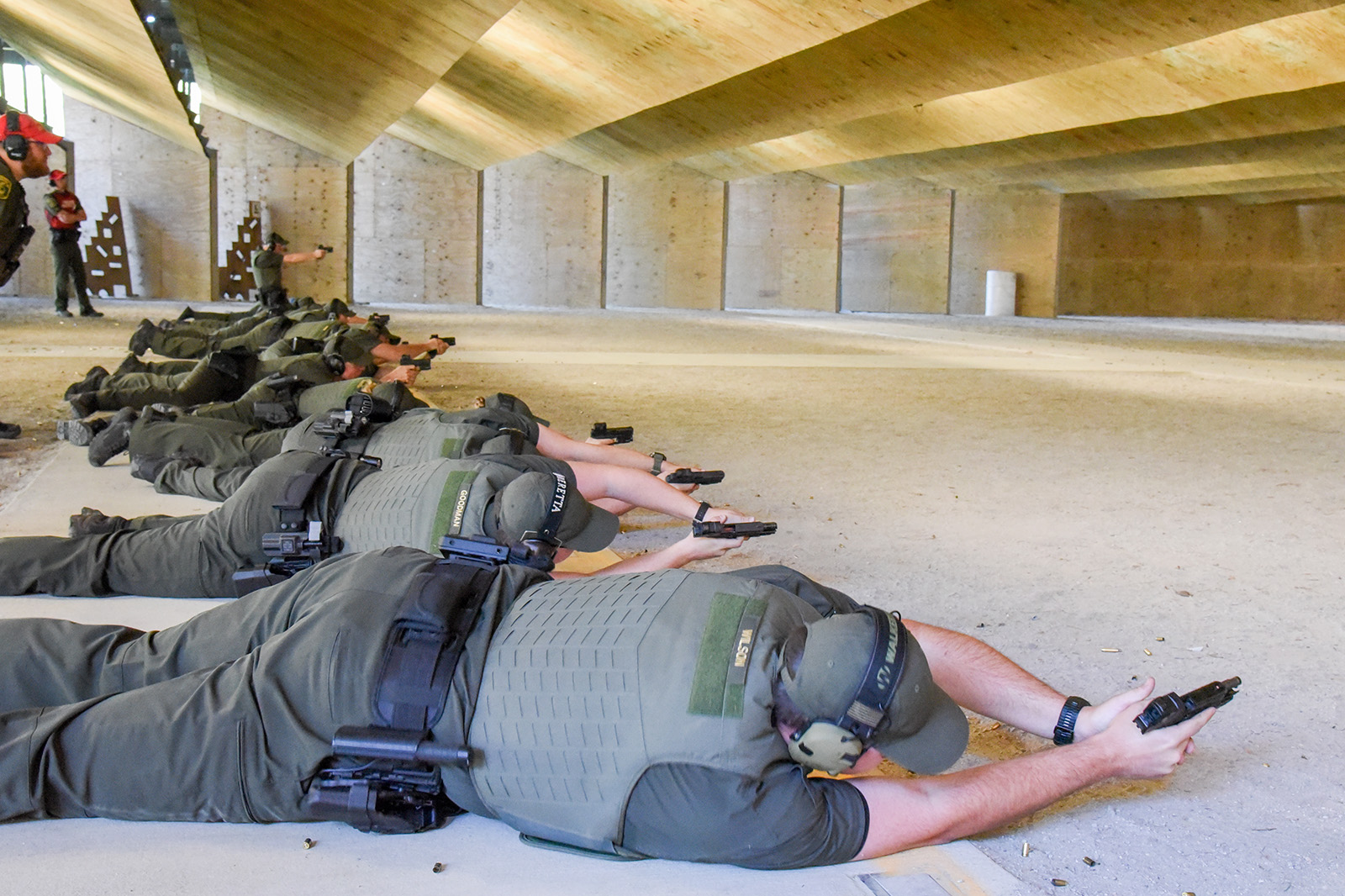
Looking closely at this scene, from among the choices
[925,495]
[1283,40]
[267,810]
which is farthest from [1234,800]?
[1283,40]

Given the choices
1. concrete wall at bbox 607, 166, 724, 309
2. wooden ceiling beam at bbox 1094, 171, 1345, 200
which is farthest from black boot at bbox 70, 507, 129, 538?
wooden ceiling beam at bbox 1094, 171, 1345, 200

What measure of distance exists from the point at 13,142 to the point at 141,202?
15.1m

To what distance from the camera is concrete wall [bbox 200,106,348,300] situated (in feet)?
62.9

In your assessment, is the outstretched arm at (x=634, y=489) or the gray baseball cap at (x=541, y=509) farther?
the outstretched arm at (x=634, y=489)

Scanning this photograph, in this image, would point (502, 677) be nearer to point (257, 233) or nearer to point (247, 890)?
point (247, 890)

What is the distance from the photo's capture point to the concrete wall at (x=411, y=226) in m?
20.1

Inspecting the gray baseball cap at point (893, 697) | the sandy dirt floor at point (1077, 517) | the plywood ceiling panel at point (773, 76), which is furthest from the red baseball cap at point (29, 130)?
the gray baseball cap at point (893, 697)

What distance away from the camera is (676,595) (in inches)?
68.6

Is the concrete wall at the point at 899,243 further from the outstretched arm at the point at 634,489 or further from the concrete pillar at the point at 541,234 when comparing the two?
the outstretched arm at the point at 634,489

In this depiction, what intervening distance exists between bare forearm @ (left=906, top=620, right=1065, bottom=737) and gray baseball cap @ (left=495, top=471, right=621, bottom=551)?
0.72 m

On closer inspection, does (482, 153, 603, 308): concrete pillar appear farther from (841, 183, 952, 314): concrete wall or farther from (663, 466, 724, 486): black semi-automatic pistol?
(663, 466, 724, 486): black semi-automatic pistol

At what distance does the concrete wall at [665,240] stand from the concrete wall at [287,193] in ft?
15.7

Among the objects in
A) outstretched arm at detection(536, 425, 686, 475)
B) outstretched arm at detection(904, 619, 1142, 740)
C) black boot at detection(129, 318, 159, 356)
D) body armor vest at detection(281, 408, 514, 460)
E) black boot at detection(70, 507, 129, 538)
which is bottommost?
outstretched arm at detection(904, 619, 1142, 740)

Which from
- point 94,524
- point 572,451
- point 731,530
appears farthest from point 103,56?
point 731,530
